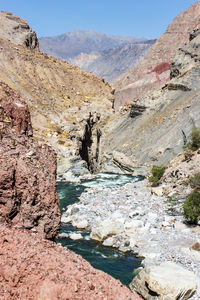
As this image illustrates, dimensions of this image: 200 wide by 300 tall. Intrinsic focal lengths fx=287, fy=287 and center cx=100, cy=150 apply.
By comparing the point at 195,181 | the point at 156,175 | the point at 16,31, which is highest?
the point at 16,31

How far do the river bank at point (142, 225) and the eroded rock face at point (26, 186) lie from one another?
4995 millimetres

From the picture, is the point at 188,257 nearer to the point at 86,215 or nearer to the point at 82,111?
the point at 86,215

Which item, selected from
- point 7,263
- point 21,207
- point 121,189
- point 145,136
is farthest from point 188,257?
point 145,136

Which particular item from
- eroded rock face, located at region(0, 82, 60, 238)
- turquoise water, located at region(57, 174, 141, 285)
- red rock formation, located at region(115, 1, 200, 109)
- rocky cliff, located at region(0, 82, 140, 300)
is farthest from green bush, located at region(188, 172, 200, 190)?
red rock formation, located at region(115, 1, 200, 109)

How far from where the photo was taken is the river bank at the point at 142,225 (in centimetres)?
1164

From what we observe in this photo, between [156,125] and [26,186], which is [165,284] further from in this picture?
[156,125]

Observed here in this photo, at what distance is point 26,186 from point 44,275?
2588 millimetres

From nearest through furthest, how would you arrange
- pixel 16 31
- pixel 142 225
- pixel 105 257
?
1. pixel 105 257
2. pixel 142 225
3. pixel 16 31

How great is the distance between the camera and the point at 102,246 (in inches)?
534

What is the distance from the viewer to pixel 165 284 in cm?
839

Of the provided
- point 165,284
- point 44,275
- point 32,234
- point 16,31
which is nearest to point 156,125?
point 165,284

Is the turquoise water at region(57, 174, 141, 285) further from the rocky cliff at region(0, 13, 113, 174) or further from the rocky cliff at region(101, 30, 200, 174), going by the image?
the rocky cliff at region(101, 30, 200, 174)

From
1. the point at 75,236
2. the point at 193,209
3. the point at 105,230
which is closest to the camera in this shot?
the point at 105,230

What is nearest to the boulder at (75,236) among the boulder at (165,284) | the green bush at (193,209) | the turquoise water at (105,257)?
the turquoise water at (105,257)
